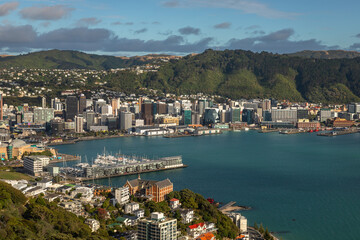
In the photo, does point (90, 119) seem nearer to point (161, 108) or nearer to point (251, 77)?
point (161, 108)

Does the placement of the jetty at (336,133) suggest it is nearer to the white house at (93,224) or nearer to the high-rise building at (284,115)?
the high-rise building at (284,115)

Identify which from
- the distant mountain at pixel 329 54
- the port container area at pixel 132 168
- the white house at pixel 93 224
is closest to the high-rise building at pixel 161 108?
the port container area at pixel 132 168

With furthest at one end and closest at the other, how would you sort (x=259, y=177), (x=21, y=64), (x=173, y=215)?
1. (x=21, y=64)
2. (x=259, y=177)
3. (x=173, y=215)

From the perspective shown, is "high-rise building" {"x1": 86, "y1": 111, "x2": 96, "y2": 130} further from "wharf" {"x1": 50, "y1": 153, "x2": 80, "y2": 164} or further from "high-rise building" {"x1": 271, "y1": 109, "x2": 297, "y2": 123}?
"high-rise building" {"x1": 271, "y1": 109, "x2": 297, "y2": 123}

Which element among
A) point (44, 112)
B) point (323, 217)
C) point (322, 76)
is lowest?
point (323, 217)

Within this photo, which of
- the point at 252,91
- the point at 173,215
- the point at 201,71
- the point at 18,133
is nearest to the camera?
the point at 173,215

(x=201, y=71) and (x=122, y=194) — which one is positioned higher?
(x=201, y=71)

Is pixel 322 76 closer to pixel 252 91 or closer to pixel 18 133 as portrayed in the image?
pixel 252 91

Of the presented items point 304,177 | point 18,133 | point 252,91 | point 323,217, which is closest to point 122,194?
point 323,217
